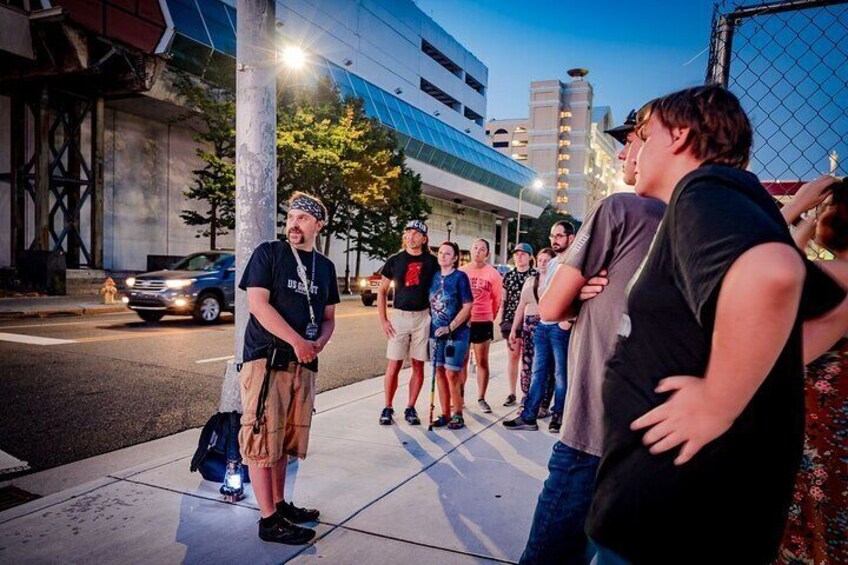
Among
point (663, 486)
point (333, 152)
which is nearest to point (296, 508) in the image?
point (663, 486)

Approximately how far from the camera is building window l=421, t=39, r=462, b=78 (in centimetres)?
5447

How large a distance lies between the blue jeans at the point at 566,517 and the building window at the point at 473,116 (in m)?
64.3

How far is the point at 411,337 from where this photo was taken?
18.5 ft

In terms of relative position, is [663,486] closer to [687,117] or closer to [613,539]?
[613,539]

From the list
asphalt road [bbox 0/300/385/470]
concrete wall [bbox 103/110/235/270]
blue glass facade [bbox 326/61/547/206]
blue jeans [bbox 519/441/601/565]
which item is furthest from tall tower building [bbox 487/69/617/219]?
blue jeans [bbox 519/441/601/565]

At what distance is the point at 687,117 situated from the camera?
130 centimetres

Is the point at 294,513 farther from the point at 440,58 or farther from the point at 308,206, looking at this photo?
the point at 440,58

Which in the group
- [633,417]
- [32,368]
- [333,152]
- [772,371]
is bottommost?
[32,368]

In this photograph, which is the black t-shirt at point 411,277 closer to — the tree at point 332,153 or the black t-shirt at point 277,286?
the black t-shirt at point 277,286

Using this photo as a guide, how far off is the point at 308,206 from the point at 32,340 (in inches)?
355

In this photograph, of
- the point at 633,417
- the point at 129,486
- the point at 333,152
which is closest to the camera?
the point at 633,417

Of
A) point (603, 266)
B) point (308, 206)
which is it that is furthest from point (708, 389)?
point (308, 206)

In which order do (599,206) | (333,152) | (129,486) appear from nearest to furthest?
(599,206), (129,486), (333,152)

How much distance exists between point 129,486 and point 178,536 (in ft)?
2.89
